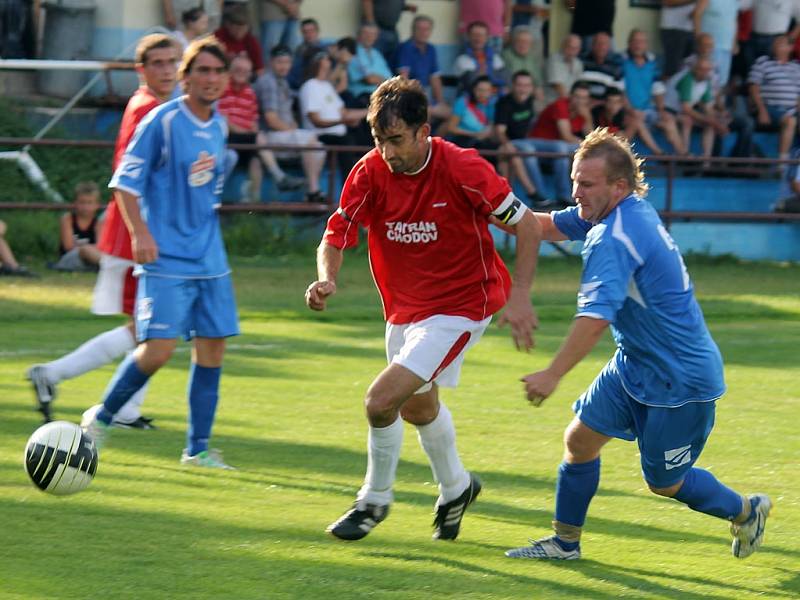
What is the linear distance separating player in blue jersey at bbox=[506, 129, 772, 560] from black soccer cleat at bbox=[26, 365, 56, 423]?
311 centimetres

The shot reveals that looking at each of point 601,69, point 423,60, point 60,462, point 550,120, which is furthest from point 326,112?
point 60,462

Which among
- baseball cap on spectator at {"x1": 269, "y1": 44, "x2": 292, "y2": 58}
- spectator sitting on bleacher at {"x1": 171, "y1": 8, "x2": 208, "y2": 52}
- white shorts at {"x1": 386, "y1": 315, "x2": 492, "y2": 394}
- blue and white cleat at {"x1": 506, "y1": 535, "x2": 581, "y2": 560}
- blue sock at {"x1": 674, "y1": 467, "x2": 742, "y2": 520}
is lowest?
blue and white cleat at {"x1": 506, "y1": 535, "x2": 581, "y2": 560}

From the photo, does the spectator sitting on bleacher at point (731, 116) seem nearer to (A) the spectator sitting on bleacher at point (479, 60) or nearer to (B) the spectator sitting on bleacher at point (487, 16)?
(B) the spectator sitting on bleacher at point (487, 16)

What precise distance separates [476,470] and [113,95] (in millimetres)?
11827

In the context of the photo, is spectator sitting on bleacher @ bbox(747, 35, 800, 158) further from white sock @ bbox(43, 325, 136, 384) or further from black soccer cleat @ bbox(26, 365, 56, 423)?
black soccer cleat @ bbox(26, 365, 56, 423)

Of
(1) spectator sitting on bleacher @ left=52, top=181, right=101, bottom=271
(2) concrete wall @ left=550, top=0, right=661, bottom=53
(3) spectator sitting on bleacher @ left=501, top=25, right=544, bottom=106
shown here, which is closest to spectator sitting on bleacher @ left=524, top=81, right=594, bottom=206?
(3) spectator sitting on bleacher @ left=501, top=25, right=544, bottom=106

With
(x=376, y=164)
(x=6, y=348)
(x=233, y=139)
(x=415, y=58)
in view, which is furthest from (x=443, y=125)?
(x=376, y=164)

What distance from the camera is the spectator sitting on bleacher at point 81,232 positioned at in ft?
51.5

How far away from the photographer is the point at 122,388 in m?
7.42

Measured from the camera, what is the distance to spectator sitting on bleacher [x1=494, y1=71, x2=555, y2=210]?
18.7m

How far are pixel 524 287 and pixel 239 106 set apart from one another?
38.5 feet

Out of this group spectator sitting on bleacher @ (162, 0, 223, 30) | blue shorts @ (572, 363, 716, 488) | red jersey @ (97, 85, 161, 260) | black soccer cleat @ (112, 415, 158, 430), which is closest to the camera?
blue shorts @ (572, 363, 716, 488)

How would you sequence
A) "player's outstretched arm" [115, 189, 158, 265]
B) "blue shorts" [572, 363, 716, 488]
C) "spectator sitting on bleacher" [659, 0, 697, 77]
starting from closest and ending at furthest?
"blue shorts" [572, 363, 716, 488] → "player's outstretched arm" [115, 189, 158, 265] → "spectator sitting on bleacher" [659, 0, 697, 77]

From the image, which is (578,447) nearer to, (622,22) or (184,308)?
(184,308)
